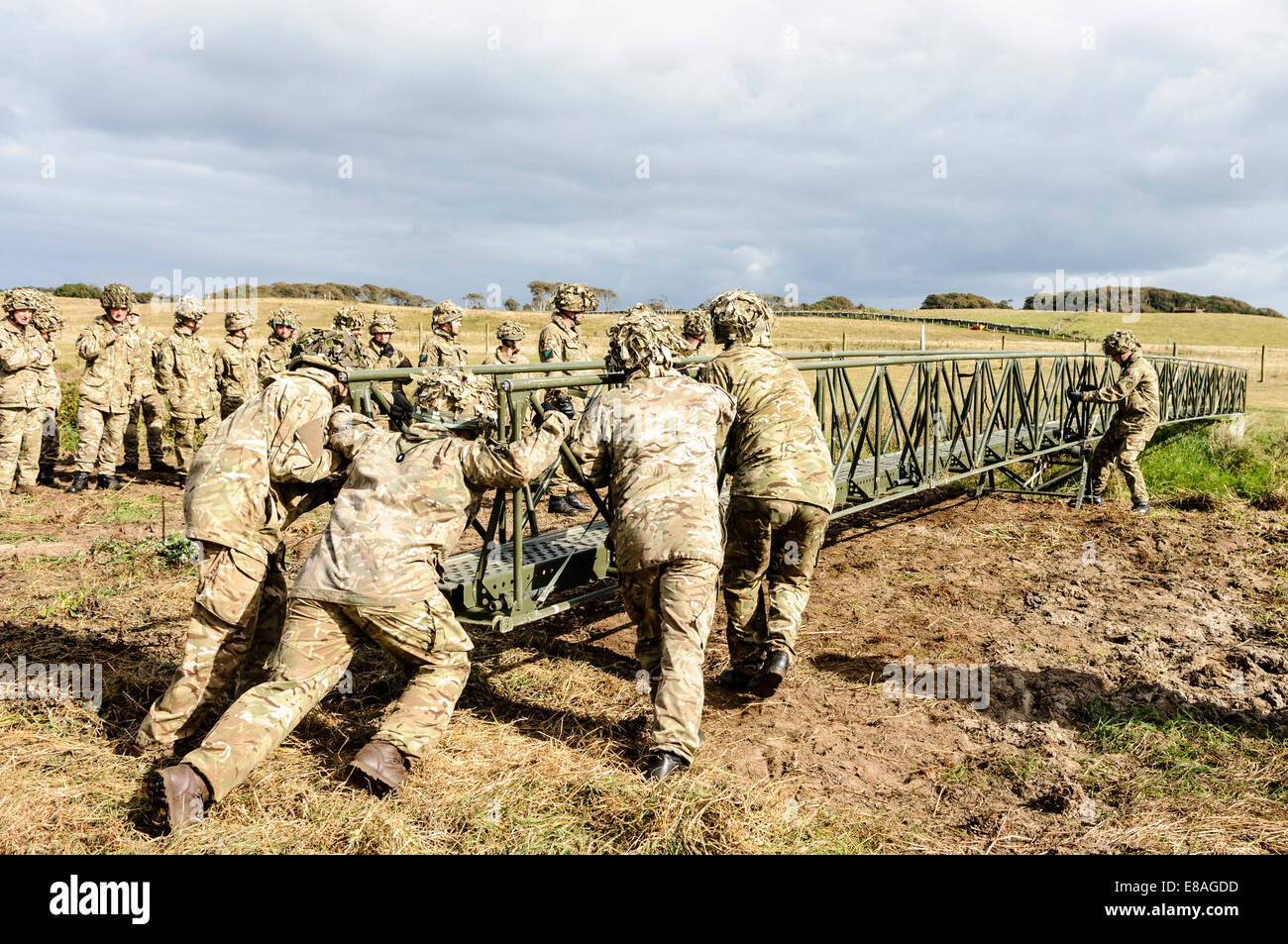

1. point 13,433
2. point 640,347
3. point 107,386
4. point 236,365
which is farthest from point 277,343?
point 640,347

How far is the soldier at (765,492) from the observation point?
14.7ft

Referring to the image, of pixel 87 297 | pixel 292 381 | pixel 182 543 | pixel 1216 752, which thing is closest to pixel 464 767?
pixel 292 381

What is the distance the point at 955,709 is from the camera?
4551mm

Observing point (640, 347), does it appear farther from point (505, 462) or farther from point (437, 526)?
point (437, 526)

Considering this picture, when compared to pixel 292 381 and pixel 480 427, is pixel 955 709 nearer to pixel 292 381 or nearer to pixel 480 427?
pixel 480 427

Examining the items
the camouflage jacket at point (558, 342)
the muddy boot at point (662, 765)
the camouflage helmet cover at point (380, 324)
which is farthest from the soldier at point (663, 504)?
the camouflage helmet cover at point (380, 324)

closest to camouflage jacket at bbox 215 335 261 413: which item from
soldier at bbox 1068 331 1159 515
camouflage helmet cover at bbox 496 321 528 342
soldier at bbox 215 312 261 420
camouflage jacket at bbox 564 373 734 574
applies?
soldier at bbox 215 312 261 420

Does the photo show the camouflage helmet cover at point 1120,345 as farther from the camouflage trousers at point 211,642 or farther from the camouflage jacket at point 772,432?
the camouflage trousers at point 211,642

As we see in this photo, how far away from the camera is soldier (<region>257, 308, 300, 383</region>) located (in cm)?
890

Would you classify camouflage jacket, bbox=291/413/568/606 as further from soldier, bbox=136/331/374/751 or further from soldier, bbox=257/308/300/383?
soldier, bbox=257/308/300/383

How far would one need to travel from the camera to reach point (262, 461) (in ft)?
12.4

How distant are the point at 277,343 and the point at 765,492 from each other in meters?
7.84

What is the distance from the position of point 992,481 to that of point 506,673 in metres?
7.82

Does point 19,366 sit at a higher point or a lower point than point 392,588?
higher
